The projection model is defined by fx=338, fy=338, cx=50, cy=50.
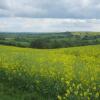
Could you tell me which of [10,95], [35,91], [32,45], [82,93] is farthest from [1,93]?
[32,45]

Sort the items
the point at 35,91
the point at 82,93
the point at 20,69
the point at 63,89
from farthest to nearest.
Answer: the point at 20,69 → the point at 35,91 → the point at 63,89 → the point at 82,93

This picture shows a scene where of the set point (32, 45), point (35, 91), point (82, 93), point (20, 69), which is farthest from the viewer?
point (32, 45)

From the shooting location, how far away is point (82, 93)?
30.9 ft

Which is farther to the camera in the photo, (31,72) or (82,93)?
(31,72)

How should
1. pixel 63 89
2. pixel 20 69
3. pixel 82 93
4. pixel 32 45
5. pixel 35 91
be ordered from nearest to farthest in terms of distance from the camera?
pixel 82 93 < pixel 63 89 < pixel 35 91 < pixel 20 69 < pixel 32 45

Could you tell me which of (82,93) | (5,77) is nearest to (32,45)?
(5,77)

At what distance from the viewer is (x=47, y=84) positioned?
A: 11.3 metres

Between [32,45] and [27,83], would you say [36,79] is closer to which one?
[27,83]

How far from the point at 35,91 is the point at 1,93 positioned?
1.27m

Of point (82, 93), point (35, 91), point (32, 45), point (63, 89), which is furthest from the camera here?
point (32, 45)

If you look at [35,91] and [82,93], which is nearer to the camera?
[82,93]

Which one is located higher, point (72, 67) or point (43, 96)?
point (72, 67)

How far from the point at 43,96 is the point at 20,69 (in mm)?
2484

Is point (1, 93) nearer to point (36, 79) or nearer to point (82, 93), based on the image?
point (36, 79)
